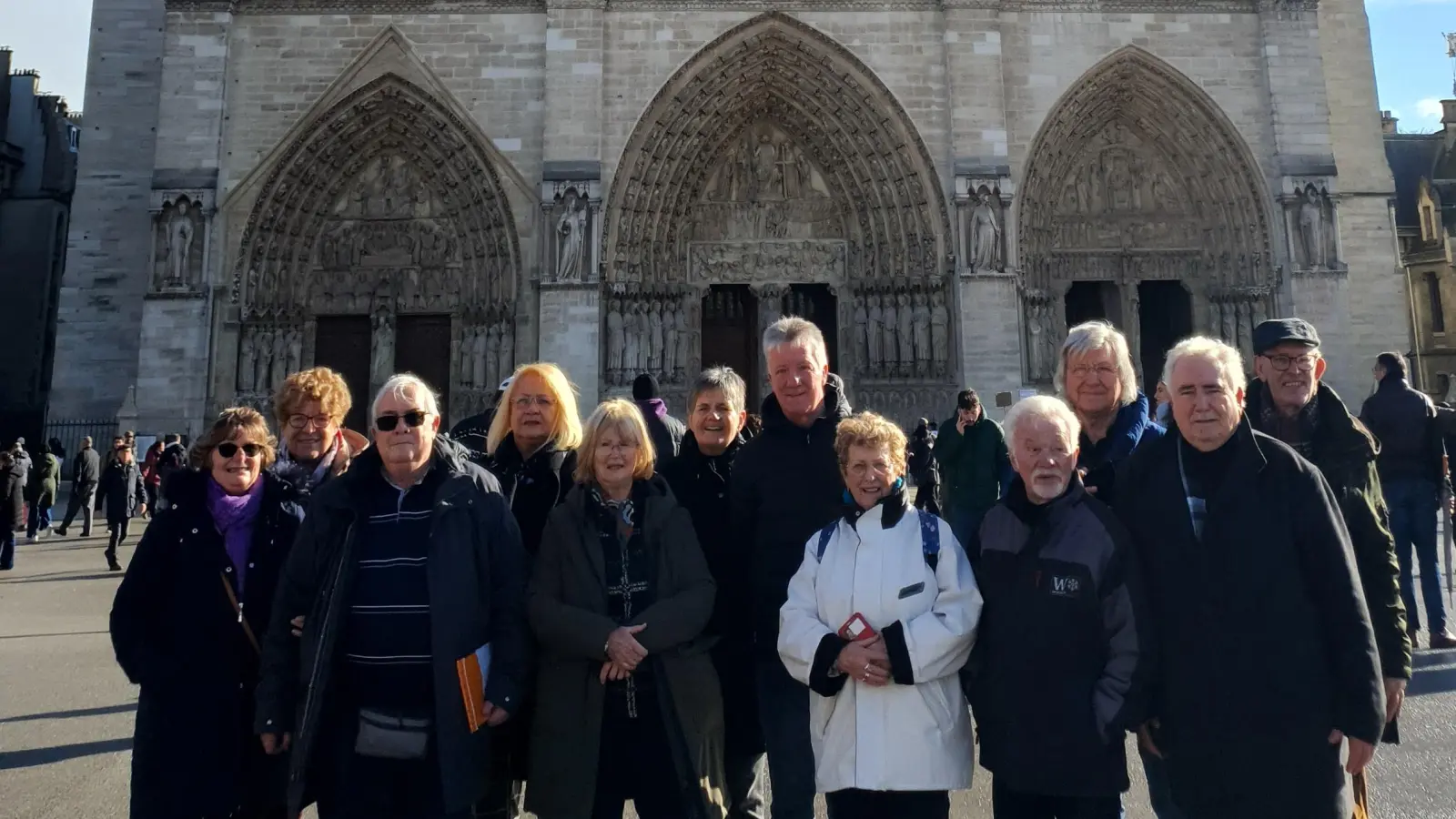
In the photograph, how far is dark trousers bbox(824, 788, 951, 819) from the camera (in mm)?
2307

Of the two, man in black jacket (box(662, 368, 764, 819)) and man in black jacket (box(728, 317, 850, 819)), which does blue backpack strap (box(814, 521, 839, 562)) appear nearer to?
man in black jacket (box(728, 317, 850, 819))

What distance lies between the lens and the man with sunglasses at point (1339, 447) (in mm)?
2330

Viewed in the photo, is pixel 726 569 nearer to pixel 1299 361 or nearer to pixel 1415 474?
pixel 1299 361

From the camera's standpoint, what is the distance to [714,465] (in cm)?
308

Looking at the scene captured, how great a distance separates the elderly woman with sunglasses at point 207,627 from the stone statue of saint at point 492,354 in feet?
38.9

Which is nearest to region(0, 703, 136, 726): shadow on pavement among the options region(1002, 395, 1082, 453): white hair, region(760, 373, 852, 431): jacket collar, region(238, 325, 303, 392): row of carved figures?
region(760, 373, 852, 431): jacket collar

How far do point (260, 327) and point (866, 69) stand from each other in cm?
1130

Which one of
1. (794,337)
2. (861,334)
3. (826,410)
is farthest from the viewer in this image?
(861,334)

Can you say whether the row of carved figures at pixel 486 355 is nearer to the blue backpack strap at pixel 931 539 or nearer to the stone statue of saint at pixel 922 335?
the stone statue of saint at pixel 922 335

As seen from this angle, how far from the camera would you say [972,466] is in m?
6.43

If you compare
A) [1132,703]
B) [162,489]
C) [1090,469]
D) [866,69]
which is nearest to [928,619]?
[1132,703]

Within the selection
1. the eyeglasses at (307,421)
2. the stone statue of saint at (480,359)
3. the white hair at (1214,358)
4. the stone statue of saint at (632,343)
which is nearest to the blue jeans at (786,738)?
the white hair at (1214,358)

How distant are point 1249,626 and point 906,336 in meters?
12.5

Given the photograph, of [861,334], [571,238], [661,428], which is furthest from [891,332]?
[661,428]
